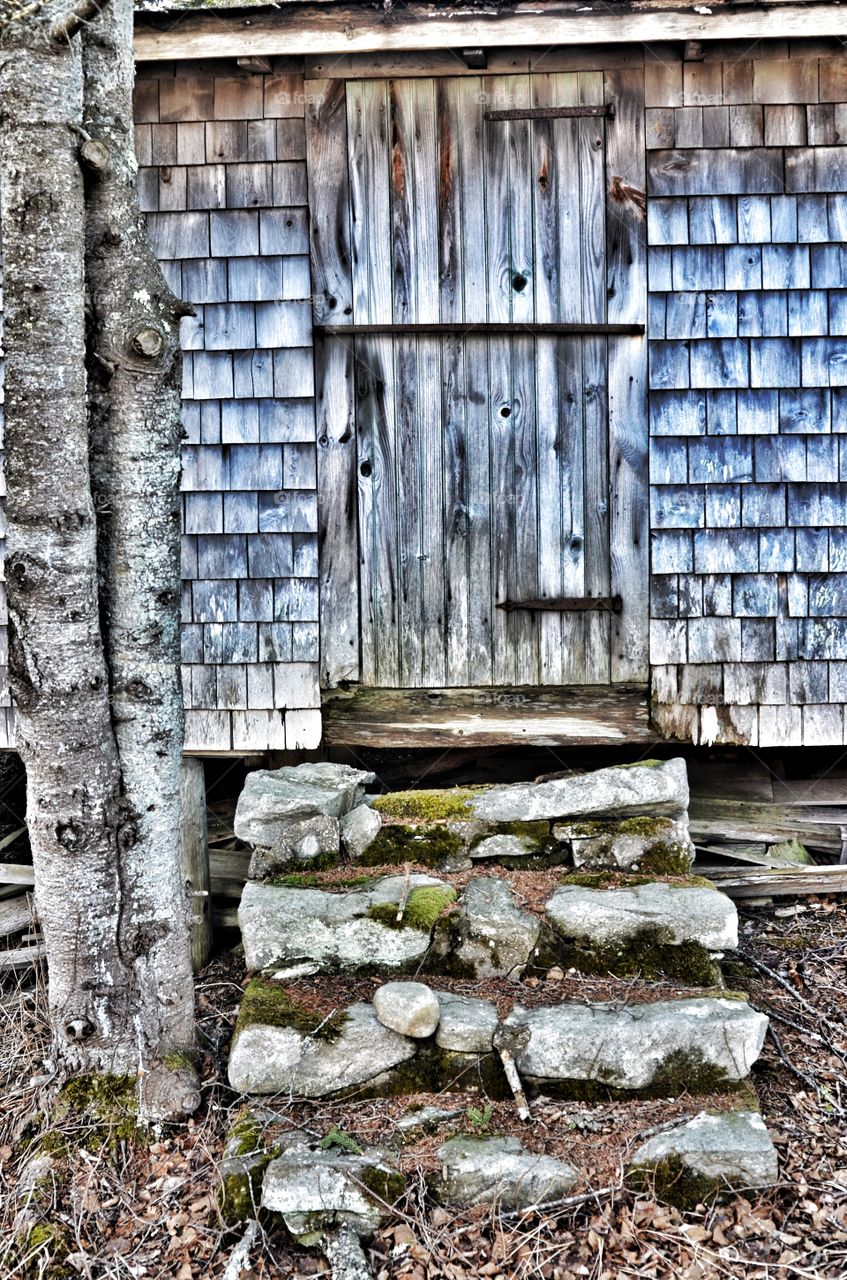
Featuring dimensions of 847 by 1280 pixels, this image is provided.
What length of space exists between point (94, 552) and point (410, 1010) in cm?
167

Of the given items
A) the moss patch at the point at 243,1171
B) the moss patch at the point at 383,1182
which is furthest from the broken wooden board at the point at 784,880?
the moss patch at the point at 243,1171

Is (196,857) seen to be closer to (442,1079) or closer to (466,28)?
(442,1079)

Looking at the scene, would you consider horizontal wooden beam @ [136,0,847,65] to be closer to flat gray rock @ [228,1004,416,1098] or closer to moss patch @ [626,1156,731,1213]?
flat gray rock @ [228,1004,416,1098]

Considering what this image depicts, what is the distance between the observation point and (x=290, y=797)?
13.7ft

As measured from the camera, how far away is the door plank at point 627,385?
4789 millimetres

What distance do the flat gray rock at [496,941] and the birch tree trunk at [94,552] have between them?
0.94m

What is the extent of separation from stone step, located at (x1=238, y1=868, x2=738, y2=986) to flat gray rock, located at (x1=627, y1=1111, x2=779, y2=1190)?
0.72 metres

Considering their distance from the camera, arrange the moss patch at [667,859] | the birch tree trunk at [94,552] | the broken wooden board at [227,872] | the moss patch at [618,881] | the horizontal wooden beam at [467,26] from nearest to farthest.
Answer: the birch tree trunk at [94,552], the moss patch at [618,881], the moss patch at [667,859], the horizontal wooden beam at [467,26], the broken wooden board at [227,872]

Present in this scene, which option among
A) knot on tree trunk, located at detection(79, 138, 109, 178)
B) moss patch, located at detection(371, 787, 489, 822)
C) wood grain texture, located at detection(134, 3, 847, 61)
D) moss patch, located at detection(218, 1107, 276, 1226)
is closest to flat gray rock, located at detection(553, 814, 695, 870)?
moss patch, located at detection(371, 787, 489, 822)

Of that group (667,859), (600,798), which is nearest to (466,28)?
(600,798)

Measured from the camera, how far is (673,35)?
450 centimetres

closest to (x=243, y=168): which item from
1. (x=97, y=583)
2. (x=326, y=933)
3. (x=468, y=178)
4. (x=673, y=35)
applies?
(x=468, y=178)

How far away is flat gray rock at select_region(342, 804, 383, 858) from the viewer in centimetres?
404

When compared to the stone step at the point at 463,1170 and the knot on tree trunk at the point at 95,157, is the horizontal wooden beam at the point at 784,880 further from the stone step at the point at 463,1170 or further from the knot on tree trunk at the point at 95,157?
the knot on tree trunk at the point at 95,157
